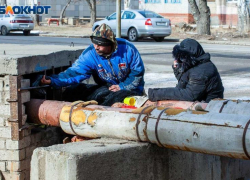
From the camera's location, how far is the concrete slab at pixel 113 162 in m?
3.93

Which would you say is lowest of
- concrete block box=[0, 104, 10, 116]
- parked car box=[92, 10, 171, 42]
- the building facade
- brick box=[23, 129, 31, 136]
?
brick box=[23, 129, 31, 136]

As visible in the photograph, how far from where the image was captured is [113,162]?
4105 mm

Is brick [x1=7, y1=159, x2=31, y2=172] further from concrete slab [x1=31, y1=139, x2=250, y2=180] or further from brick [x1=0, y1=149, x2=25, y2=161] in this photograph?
concrete slab [x1=31, y1=139, x2=250, y2=180]

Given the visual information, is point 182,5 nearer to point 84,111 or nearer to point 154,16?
point 154,16

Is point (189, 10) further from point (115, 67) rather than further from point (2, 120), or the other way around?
point (2, 120)

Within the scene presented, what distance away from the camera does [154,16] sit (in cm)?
2620

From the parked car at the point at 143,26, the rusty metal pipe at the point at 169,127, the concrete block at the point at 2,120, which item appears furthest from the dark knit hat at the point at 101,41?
the parked car at the point at 143,26

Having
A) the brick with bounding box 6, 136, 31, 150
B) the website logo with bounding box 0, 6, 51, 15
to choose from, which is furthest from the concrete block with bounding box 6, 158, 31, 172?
the website logo with bounding box 0, 6, 51, 15

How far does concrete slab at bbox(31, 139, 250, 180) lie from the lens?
393 cm

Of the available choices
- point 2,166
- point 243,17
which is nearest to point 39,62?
point 2,166

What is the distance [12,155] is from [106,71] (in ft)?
4.49

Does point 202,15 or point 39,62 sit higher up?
point 202,15

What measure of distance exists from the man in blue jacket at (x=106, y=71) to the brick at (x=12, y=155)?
2.59ft

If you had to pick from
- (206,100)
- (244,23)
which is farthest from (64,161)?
(244,23)
